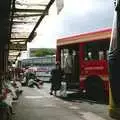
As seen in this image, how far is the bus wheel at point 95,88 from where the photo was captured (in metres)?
21.9

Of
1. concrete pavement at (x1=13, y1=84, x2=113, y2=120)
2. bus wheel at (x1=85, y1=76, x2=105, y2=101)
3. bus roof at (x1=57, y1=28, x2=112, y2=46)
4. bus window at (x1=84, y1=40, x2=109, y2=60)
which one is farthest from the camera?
bus wheel at (x1=85, y1=76, x2=105, y2=101)

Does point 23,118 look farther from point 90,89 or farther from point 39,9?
point 90,89

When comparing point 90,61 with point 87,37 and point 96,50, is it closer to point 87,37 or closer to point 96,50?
point 96,50

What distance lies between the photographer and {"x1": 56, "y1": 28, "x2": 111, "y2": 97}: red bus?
21.4m

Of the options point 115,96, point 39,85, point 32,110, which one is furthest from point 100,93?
point 39,85

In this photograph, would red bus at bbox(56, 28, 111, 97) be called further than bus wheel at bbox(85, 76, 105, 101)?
No

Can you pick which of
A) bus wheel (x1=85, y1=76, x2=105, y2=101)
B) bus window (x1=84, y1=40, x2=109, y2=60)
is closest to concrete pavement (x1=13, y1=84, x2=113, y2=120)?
bus wheel (x1=85, y1=76, x2=105, y2=101)

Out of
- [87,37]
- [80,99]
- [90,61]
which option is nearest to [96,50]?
Result: [90,61]

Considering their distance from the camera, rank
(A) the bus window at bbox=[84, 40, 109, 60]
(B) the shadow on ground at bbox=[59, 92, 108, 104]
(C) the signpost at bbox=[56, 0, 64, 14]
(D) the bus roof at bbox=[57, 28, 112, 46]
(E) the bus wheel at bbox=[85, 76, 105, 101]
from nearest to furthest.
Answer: (C) the signpost at bbox=[56, 0, 64, 14] < (D) the bus roof at bbox=[57, 28, 112, 46] < (A) the bus window at bbox=[84, 40, 109, 60] < (E) the bus wheel at bbox=[85, 76, 105, 101] < (B) the shadow on ground at bbox=[59, 92, 108, 104]

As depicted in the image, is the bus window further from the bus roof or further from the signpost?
the signpost

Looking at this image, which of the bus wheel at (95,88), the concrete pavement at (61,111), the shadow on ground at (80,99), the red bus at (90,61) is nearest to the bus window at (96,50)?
the red bus at (90,61)

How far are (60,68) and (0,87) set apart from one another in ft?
38.5

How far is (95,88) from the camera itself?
2242cm

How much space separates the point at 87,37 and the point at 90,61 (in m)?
1.20
